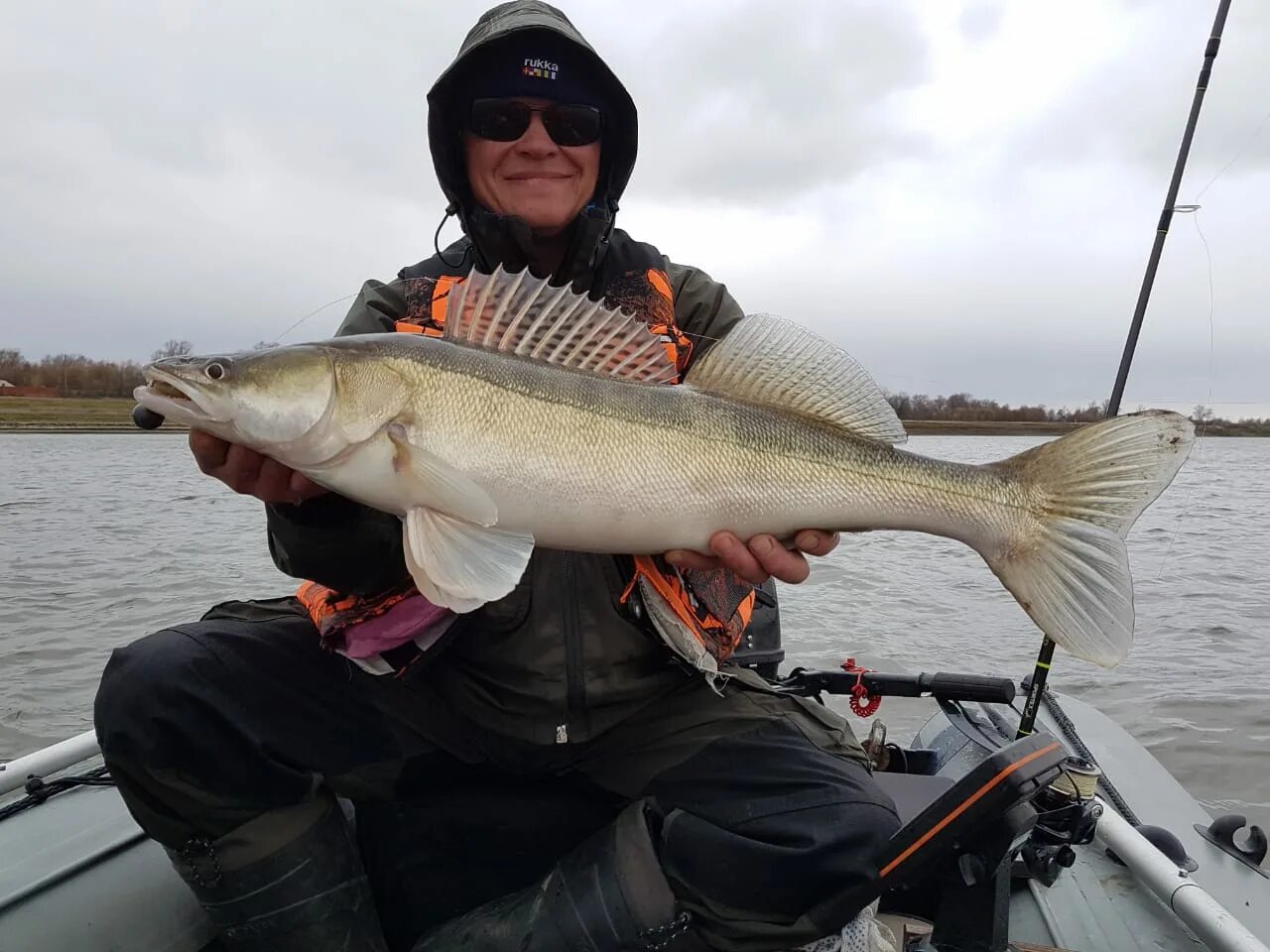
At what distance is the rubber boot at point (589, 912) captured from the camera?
91.2 inches

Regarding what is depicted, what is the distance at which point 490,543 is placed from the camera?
2242mm

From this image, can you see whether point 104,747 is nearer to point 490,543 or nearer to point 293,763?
point 293,763

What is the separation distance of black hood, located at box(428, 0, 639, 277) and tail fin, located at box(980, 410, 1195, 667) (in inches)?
69.5

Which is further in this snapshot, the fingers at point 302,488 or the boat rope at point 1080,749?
the boat rope at point 1080,749

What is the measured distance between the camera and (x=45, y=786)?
120 inches

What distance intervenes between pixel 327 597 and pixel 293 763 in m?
0.48

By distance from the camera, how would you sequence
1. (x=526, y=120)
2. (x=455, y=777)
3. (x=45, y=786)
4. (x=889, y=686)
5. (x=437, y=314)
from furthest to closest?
(x=889, y=686) < (x=526, y=120) < (x=45, y=786) < (x=437, y=314) < (x=455, y=777)

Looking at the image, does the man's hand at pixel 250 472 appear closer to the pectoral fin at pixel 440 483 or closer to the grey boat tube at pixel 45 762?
the pectoral fin at pixel 440 483

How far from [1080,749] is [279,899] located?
327cm

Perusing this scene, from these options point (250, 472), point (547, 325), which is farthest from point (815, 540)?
point (250, 472)

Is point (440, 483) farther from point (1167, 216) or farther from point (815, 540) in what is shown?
point (1167, 216)

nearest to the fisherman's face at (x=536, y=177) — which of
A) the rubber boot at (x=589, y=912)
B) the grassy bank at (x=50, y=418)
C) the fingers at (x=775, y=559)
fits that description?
the fingers at (x=775, y=559)

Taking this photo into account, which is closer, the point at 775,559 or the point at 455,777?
the point at 775,559

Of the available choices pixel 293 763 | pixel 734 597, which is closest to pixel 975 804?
pixel 734 597
